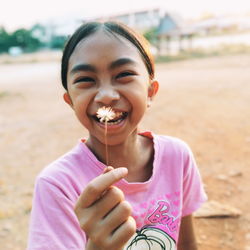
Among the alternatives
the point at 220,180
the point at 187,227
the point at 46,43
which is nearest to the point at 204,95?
the point at 220,180

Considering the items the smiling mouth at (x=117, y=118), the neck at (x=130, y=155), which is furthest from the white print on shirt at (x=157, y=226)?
the smiling mouth at (x=117, y=118)

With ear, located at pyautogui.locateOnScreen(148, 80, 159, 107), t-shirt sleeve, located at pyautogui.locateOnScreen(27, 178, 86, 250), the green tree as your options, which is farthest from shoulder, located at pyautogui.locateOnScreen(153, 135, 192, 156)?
the green tree

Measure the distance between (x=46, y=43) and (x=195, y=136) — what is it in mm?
50372

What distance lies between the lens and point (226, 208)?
2.91 meters

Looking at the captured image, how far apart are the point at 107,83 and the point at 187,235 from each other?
3.41 ft

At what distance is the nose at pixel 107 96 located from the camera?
49.7 inches

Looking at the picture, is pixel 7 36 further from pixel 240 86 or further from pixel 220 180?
pixel 220 180

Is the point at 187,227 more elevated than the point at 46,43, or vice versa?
the point at 187,227

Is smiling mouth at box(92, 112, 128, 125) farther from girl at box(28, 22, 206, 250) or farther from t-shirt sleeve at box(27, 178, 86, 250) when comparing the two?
t-shirt sleeve at box(27, 178, 86, 250)

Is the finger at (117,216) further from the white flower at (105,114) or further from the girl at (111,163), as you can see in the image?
the white flower at (105,114)

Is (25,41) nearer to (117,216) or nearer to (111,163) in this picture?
(111,163)

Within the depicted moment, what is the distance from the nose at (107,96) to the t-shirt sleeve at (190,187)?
1.91ft

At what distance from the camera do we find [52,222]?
1.22 m

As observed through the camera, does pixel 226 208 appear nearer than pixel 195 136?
Yes
